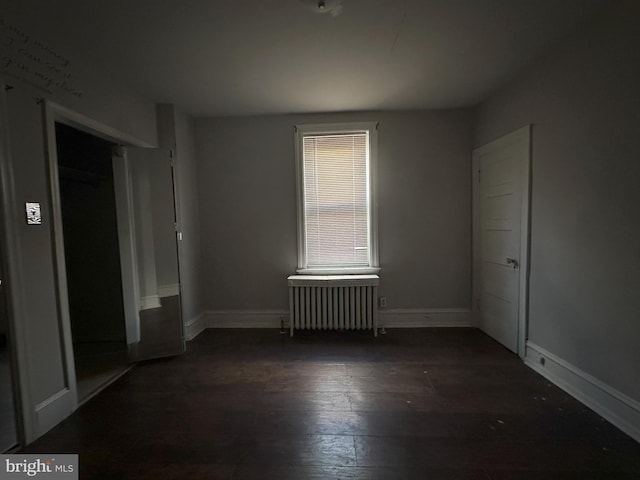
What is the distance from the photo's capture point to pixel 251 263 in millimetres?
3557

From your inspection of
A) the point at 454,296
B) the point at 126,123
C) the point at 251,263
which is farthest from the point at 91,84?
the point at 454,296

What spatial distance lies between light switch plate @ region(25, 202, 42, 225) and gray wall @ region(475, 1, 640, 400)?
370 cm

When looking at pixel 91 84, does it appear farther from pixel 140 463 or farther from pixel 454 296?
pixel 454 296

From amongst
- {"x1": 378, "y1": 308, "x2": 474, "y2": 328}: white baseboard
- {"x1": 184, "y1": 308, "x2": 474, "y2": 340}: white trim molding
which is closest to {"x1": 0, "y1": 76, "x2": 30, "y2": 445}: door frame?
{"x1": 184, "y1": 308, "x2": 474, "y2": 340}: white trim molding

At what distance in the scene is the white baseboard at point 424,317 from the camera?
3.46 metres

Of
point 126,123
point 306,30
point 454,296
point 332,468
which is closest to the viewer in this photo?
point 332,468

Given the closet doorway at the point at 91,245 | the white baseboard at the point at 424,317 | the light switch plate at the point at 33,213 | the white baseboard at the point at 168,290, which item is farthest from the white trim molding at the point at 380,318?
the light switch plate at the point at 33,213

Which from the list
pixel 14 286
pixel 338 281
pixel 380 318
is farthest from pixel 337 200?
pixel 14 286

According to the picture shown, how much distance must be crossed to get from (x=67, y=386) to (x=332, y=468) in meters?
1.95

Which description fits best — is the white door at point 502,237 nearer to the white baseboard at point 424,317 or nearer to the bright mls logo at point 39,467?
the white baseboard at point 424,317

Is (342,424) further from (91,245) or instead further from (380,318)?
(91,245)

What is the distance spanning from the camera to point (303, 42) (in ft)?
6.65

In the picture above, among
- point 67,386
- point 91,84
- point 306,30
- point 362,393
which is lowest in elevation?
point 362,393

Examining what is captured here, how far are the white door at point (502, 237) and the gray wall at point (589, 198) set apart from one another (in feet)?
0.37
